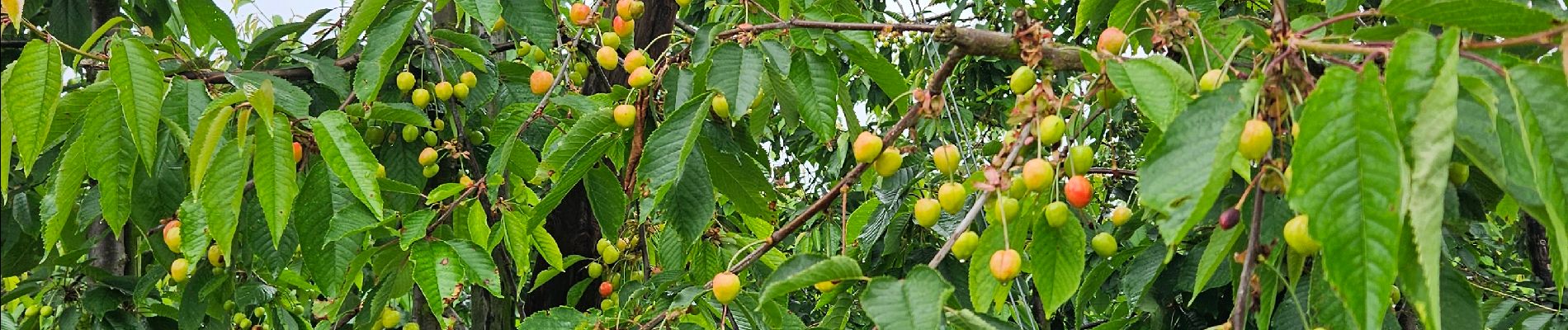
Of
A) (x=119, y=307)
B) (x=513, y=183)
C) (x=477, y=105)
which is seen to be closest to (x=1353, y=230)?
(x=513, y=183)

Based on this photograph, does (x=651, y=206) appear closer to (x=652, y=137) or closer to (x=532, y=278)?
(x=652, y=137)

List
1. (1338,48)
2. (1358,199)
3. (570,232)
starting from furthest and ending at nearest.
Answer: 1. (570,232)
2. (1338,48)
3. (1358,199)

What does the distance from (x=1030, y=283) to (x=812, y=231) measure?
435mm

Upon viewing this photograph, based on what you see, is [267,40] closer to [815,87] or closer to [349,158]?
[349,158]

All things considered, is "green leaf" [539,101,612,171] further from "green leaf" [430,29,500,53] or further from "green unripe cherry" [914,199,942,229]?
"green leaf" [430,29,500,53]

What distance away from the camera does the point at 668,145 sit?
1.01m

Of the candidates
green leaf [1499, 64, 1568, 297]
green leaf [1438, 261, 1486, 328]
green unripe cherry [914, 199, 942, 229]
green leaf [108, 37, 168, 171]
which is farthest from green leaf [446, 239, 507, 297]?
green leaf [1499, 64, 1568, 297]

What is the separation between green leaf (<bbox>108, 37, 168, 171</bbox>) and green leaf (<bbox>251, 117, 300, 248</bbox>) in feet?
0.29

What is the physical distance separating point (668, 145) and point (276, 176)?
37cm

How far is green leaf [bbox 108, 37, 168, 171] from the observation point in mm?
1054

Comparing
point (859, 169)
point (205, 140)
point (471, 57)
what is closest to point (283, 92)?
point (205, 140)

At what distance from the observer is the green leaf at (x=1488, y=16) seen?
65 centimetres

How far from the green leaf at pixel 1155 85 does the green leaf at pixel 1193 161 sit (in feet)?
0.31

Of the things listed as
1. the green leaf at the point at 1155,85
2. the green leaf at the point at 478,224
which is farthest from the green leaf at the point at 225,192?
the green leaf at the point at 1155,85
